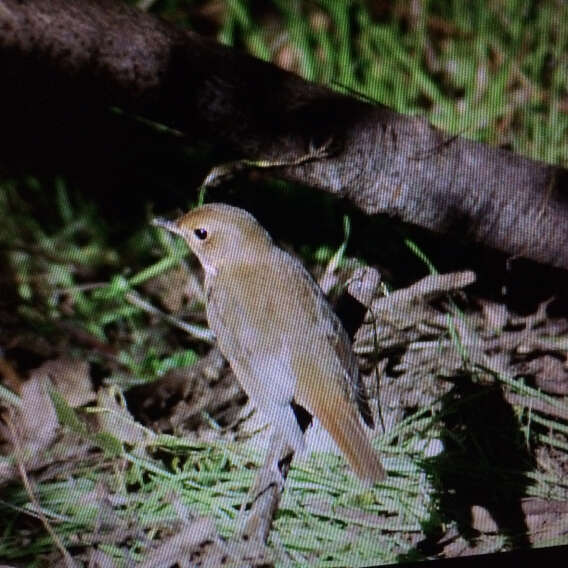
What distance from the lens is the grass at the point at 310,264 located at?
8.75 ft

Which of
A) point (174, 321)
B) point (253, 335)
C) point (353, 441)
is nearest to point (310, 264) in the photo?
point (174, 321)

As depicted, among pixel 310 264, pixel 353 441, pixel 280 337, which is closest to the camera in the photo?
pixel 353 441

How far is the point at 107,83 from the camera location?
3.14 metres

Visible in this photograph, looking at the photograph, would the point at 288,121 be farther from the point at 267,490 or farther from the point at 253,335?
the point at 267,490

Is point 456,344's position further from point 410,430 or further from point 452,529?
point 452,529

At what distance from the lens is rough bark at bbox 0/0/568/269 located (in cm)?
308

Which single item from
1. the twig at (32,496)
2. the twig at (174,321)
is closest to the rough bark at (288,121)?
the twig at (174,321)

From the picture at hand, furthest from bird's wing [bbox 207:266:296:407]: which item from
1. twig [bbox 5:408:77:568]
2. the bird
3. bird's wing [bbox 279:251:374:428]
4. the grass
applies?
twig [bbox 5:408:77:568]

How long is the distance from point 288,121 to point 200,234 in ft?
1.86

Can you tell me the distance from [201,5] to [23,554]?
3.21 metres

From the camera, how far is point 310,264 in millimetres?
3510

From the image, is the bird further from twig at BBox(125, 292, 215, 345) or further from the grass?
twig at BBox(125, 292, 215, 345)

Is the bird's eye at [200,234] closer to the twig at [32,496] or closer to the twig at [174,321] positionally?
the twig at [174,321]

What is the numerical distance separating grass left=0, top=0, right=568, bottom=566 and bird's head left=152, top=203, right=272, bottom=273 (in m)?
0.62
